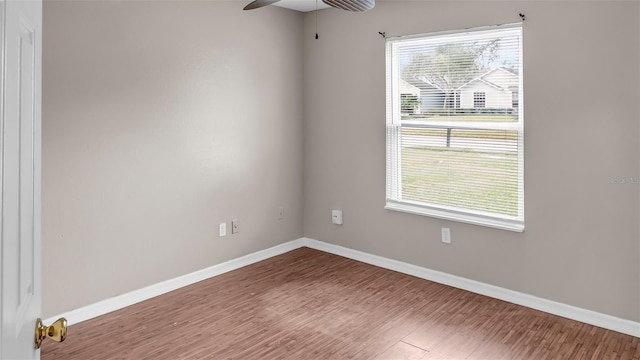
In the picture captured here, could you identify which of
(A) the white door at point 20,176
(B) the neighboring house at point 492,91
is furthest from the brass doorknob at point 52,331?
(B) the neighboring house at point 492,91

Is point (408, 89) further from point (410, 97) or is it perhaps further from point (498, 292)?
point (498, 292)

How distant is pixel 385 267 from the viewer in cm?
430

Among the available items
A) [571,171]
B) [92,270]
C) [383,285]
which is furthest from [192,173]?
[571,171]

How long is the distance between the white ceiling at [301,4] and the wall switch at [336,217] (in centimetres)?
192

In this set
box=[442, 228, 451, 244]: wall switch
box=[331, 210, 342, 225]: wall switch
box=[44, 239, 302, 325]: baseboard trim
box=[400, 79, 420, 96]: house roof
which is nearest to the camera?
box=[44, 239, 302, 325]: baseboard trim

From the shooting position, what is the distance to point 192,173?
389 centimetres

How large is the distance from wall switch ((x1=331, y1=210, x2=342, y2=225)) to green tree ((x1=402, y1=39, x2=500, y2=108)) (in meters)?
1.41

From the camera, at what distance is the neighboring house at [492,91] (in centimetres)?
348

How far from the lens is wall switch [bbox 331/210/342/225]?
4.64 m

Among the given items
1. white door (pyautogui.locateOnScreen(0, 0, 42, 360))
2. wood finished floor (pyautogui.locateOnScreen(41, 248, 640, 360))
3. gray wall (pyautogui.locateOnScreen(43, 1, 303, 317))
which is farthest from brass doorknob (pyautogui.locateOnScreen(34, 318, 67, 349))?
gray wall (pyautogui.locateOnScreen(43, 1, 303, 317))

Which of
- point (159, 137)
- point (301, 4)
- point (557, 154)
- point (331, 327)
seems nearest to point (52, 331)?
point (331, 327)

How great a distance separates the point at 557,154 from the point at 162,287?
303 centimetres

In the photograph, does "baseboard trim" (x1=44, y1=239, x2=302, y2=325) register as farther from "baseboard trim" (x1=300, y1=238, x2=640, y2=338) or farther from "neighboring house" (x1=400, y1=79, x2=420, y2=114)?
"neighboring house" (x1=400, y1=79, x2=420, y2=114)

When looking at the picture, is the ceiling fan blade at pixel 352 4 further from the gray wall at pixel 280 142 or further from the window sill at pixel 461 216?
the window sill at pixel 461 216
